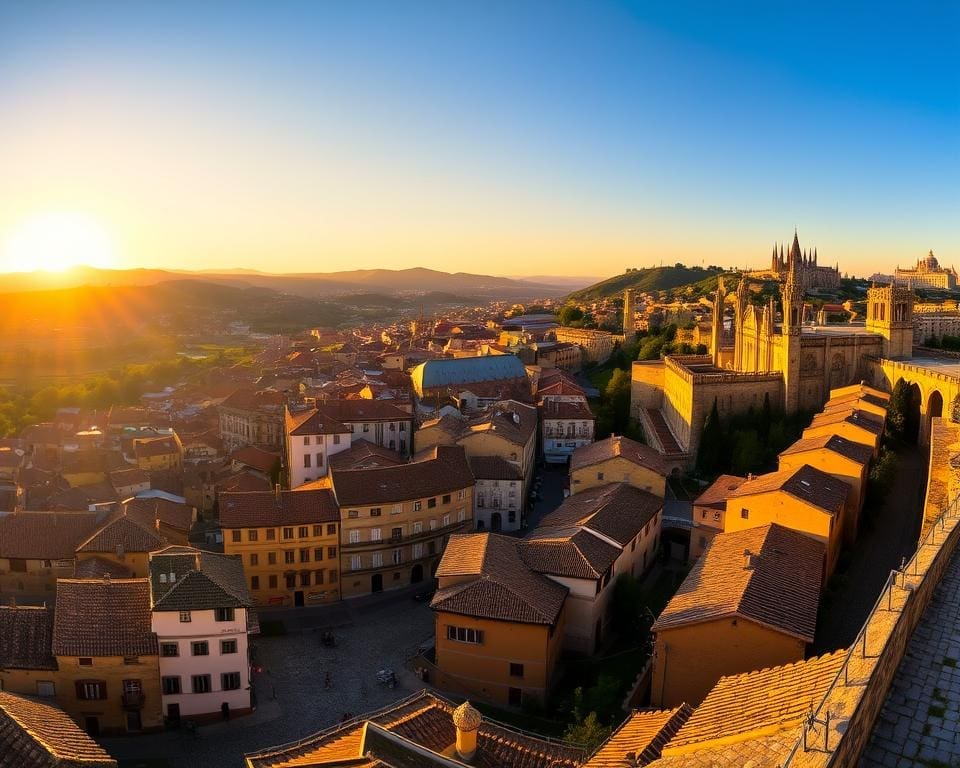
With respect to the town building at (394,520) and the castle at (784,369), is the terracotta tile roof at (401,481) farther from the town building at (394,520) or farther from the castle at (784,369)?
the castle at (784,369)

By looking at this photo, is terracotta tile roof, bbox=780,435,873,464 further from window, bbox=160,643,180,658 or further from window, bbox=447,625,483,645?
window, bbox=160,643,180,658

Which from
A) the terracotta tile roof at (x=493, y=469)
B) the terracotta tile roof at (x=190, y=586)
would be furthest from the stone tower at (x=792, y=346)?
the terracotta tile roof at (x=190, y=586)

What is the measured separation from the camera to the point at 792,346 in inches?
2175

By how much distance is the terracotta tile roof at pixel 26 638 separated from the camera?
26.2 metres

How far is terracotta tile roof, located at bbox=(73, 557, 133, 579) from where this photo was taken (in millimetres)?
34344

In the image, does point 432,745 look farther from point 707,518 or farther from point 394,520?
point 707,518

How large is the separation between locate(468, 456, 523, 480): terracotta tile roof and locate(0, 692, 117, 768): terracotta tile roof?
2727 centimetres

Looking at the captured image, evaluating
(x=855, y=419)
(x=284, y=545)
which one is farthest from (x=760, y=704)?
(x=855, y=419)

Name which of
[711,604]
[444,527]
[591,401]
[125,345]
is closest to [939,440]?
[711,604]

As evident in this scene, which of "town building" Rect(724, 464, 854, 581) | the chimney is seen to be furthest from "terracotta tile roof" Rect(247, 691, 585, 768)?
"town building" Rect(724, 464, 854, 581)

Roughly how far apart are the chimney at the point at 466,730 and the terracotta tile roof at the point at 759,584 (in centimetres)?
884

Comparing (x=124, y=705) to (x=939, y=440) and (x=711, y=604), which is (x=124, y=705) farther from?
(x=939, y=440)

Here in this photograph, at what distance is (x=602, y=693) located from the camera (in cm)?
2534

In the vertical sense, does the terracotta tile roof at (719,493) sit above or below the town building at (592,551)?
above
